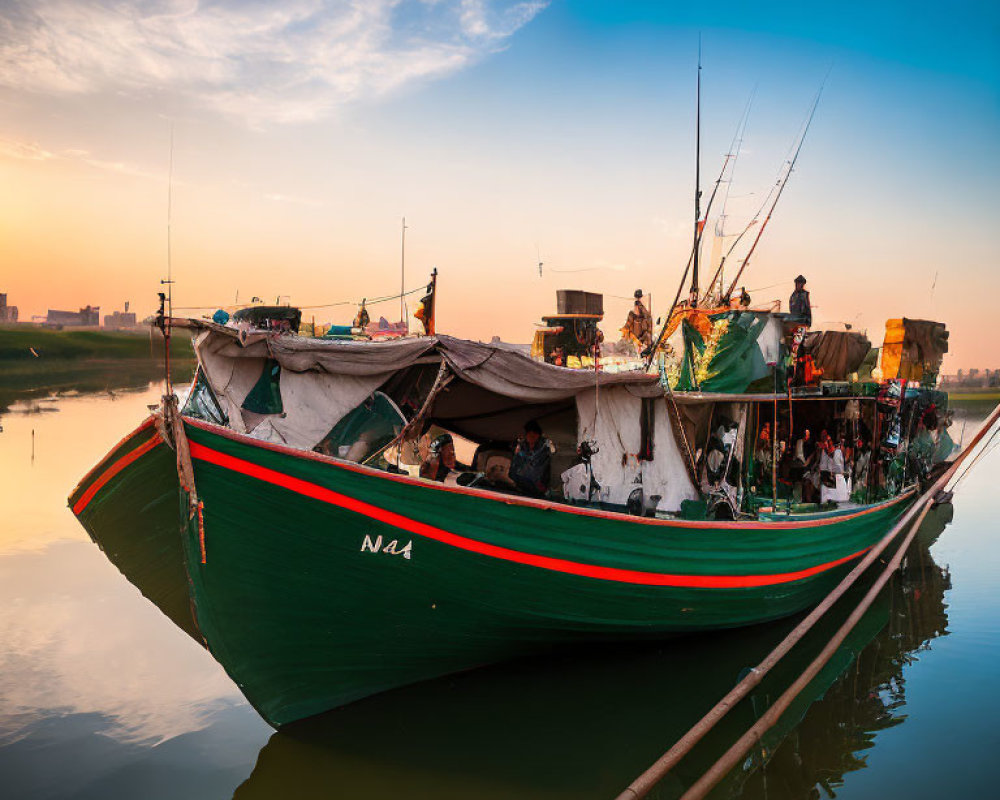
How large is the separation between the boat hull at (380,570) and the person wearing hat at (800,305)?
136 inches

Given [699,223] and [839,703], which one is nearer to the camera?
[839,703]

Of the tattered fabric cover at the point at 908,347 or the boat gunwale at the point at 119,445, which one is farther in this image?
the tattered fabric cover at the point at 908,347

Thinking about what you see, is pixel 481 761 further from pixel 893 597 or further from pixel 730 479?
pixel 893 597

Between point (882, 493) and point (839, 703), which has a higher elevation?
point (882, 493)

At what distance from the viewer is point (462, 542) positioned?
538cm

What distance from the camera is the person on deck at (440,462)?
7230mm

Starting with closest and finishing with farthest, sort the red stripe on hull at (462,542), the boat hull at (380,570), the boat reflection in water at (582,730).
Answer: the red stripe on hull at (462,542) → the boat hull at (380,570) → the boat reflection in water at (582,730)

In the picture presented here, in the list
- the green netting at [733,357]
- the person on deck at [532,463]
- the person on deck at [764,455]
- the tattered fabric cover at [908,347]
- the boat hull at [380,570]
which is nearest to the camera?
the boat hull at [380,570]

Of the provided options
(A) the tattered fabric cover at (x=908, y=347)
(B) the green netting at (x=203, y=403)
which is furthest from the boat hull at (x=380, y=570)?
(A) the tattered fabric cover at (x=908, y=347)

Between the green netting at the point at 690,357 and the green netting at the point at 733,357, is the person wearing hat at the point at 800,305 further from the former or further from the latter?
the green netting at the point at 690,357

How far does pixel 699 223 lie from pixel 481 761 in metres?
7.56

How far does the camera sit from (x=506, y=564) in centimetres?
559

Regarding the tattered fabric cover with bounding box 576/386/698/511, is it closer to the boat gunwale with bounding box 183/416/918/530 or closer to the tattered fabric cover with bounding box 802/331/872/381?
the boat gunwale with bounding box 183/416/918/530

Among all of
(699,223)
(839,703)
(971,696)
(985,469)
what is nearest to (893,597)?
(971,696)
